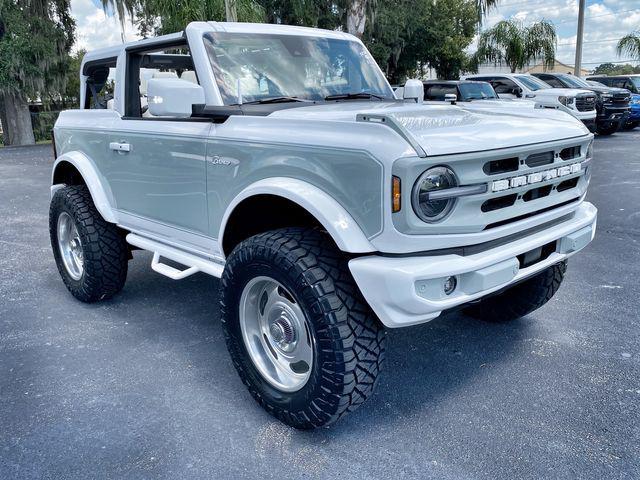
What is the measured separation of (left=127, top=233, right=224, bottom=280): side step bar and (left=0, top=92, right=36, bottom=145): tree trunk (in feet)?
73.2

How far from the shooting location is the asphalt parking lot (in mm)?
2619

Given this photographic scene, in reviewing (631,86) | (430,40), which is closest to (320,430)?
(631,86)

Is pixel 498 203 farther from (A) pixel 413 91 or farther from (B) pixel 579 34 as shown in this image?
(B) pixel 579 34

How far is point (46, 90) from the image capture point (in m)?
23.1

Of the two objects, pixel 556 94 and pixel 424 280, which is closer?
pixel 424 280

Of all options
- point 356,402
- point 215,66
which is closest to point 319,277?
point 356,402

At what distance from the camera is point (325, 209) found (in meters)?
2.53

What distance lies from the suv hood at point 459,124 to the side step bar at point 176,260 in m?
0.97

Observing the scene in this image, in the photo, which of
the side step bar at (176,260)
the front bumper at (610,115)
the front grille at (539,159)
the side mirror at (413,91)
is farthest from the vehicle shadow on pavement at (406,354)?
the front bumper at (610,115)

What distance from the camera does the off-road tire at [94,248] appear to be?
4.34 m

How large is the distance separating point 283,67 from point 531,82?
15121mm

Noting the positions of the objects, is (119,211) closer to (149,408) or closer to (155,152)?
(155,152)

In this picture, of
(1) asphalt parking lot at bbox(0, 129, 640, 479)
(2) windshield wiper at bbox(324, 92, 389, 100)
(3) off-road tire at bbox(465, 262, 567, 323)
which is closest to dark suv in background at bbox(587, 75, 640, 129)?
(1) asphalt parking lot at bbox(0, 129, 640, 479)

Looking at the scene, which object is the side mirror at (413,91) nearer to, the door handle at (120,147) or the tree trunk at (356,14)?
the door handle at (120,147)
